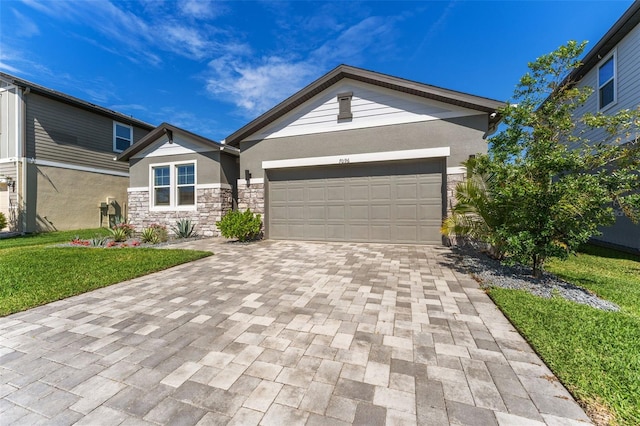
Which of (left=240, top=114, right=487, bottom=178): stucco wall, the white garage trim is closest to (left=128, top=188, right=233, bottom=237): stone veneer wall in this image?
(left=240, top=114, right=487, bottom=178): stucco wall

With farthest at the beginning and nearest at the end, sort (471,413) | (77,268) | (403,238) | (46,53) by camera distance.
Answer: (46,53)
(403,238)
(77,268)
(471,413)

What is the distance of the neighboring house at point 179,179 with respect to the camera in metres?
10.4

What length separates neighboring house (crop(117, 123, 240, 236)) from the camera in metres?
10.4

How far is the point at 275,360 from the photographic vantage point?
231 cm

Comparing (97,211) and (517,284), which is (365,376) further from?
(97,211)

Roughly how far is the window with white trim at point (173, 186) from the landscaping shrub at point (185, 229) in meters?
0.69

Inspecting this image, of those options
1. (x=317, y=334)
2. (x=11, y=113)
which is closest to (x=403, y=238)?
(x=317, y=334)

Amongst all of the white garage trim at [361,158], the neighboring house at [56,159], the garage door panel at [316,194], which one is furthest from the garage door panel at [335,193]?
the neighboring house at [56,159]

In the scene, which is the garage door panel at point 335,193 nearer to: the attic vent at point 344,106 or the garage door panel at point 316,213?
the garage door panel at point 316,213

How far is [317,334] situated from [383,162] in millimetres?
6490

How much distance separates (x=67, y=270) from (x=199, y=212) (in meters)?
5.51

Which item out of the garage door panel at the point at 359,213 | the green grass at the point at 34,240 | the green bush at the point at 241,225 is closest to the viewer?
the garage door panel at the point at 359,213

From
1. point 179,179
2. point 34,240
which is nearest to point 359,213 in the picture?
point 179,179

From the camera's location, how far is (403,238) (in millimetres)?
8078
